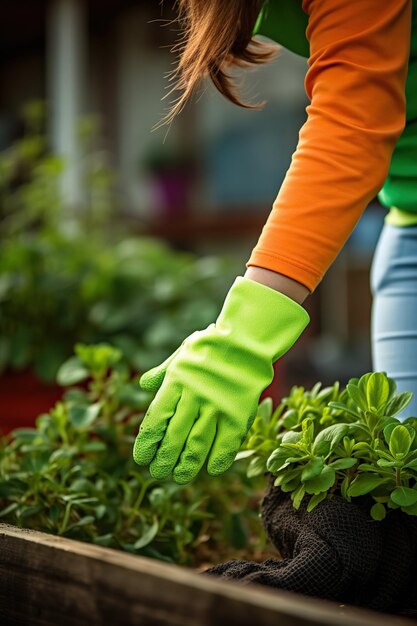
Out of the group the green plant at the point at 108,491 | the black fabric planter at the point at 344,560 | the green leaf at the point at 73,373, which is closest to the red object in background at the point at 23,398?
the green leaf at the point at 73,373

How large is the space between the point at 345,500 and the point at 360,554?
0.09m

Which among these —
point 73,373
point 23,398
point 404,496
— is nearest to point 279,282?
point 404,496

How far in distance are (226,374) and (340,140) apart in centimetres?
33

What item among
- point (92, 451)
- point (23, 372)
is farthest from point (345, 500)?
point (23, 372)

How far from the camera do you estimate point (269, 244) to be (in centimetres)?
119

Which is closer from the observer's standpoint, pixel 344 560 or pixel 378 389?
pixel 344 560

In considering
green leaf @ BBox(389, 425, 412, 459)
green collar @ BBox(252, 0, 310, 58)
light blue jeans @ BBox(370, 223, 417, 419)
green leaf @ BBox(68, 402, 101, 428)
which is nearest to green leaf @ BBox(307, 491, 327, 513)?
green leaf @ BBox(389, 425, 412, 459)

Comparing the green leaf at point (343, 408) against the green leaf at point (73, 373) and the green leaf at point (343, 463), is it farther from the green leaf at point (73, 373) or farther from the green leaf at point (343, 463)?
the green leaf at point (73, 373)

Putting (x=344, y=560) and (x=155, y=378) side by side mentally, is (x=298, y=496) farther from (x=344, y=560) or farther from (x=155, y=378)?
(x=155, y=378)

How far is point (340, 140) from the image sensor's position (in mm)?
1199

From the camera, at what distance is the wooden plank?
2.54ft

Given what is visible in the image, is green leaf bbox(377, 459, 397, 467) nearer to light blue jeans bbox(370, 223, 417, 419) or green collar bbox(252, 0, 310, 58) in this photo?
light blue jeans bbox(370, 223, 417, 419)

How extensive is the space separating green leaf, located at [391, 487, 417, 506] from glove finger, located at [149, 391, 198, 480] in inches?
10.3

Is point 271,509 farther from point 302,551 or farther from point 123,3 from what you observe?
point 123,3
